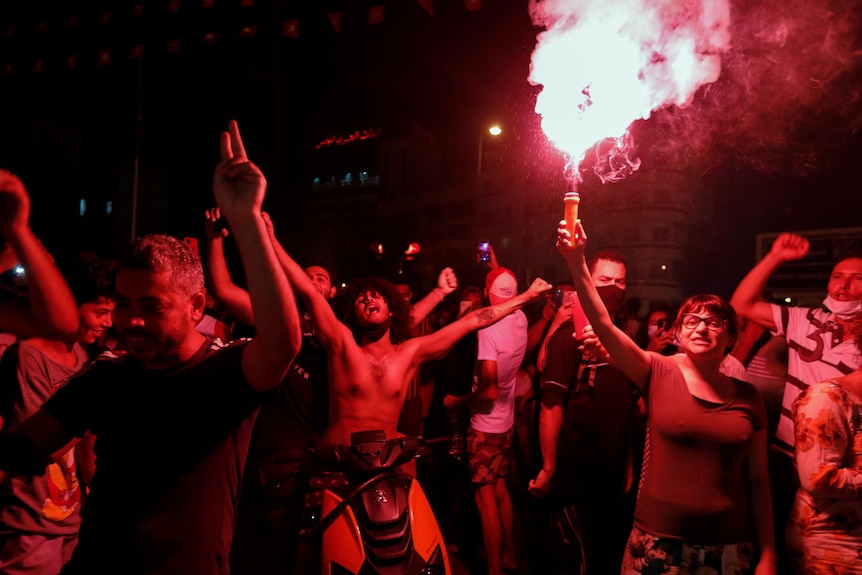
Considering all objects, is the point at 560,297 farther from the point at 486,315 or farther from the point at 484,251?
the point at 486,315

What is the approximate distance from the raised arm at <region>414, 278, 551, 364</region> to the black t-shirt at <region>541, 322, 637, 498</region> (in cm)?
44

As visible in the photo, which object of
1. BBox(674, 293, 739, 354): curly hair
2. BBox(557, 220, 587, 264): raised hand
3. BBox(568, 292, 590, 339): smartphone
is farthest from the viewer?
BBox(568, 292, 590, 339): smartphone

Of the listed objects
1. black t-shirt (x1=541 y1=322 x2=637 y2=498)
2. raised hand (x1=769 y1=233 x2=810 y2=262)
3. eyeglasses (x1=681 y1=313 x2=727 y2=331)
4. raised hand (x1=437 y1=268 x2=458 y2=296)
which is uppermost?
raised hand (x1=769 y1=233 x2=810 y2=262)

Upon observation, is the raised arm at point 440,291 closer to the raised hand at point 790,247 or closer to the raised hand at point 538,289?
the raised hand at point 538,289

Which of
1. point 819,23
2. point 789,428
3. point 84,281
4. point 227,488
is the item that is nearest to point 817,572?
point 789,428

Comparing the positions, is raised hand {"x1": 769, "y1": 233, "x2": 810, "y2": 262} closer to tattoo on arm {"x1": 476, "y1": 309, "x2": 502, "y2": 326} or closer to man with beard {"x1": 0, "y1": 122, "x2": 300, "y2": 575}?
tattoo on arm {"x1": 476, "y1": 309, "x2": 502, "y2": 326}

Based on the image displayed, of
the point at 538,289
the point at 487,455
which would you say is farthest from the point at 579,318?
the point at 487,455

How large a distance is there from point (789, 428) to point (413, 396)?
3.21m

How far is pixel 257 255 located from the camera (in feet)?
6.57

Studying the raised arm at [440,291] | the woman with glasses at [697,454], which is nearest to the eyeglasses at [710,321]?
the woman with glasses at [697,454]

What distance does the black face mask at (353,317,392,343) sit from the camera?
4762mm

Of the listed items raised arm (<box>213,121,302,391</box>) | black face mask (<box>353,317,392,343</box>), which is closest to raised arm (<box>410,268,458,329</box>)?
black face mask (<box>353,317,392,343</box>)

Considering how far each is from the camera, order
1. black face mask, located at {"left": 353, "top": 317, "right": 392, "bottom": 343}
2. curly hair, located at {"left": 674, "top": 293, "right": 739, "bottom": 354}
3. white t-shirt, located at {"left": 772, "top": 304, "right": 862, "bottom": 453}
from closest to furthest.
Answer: curly hair, located at {"left": 674, "top": 293, "right": 739, "bottom": 354}, white t-shirt, located at {"left": 772, "top": 304, "right": 862, "bottom": 453}, black face mask, located at {"left": 353, "top": 317, "right": 392, "bottom": 343}

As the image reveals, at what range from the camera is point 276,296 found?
2.04 metres
